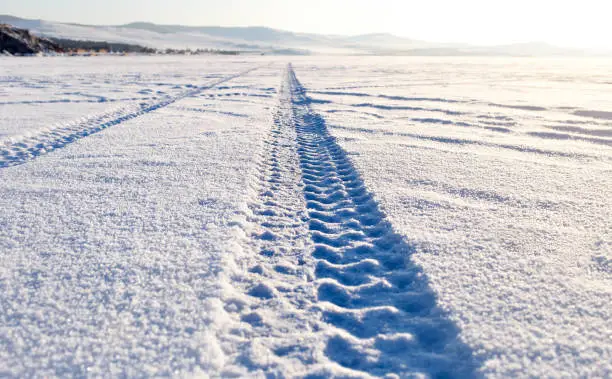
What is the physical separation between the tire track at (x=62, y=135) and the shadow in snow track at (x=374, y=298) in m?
2.61

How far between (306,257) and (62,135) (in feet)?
12.0

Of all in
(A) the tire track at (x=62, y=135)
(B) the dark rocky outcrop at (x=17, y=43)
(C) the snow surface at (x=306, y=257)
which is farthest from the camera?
(B) the dark rocky outcrop at (x=17, y=43)

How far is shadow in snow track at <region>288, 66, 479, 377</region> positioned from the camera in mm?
1271

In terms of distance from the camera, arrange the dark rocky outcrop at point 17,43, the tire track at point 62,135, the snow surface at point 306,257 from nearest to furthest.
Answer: the snow surface at point 306,257 → the tire track at point 62,135 → the dark rocky outcrop at point 17,43

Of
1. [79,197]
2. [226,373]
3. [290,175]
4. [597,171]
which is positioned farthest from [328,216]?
[597,171]

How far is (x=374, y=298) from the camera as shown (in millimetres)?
1584

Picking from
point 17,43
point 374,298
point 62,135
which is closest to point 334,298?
point 374,298

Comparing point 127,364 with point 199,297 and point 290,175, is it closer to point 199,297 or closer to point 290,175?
point 199,297

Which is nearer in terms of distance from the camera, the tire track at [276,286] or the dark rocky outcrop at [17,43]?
the tire track at [276,286]

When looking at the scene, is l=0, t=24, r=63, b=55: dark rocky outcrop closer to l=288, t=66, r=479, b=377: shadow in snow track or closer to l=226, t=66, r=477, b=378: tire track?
l=226, t=66, r=477, b=378: tire track

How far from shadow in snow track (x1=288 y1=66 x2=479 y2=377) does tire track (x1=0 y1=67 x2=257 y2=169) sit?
2607 millimetres

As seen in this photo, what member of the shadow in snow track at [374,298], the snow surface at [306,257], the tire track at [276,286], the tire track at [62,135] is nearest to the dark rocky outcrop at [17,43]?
the tire track at [62,135]

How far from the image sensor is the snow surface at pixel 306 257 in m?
1.26

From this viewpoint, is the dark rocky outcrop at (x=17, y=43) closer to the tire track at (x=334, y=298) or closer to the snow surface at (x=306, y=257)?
the snow surface at (x=306, y=257)
